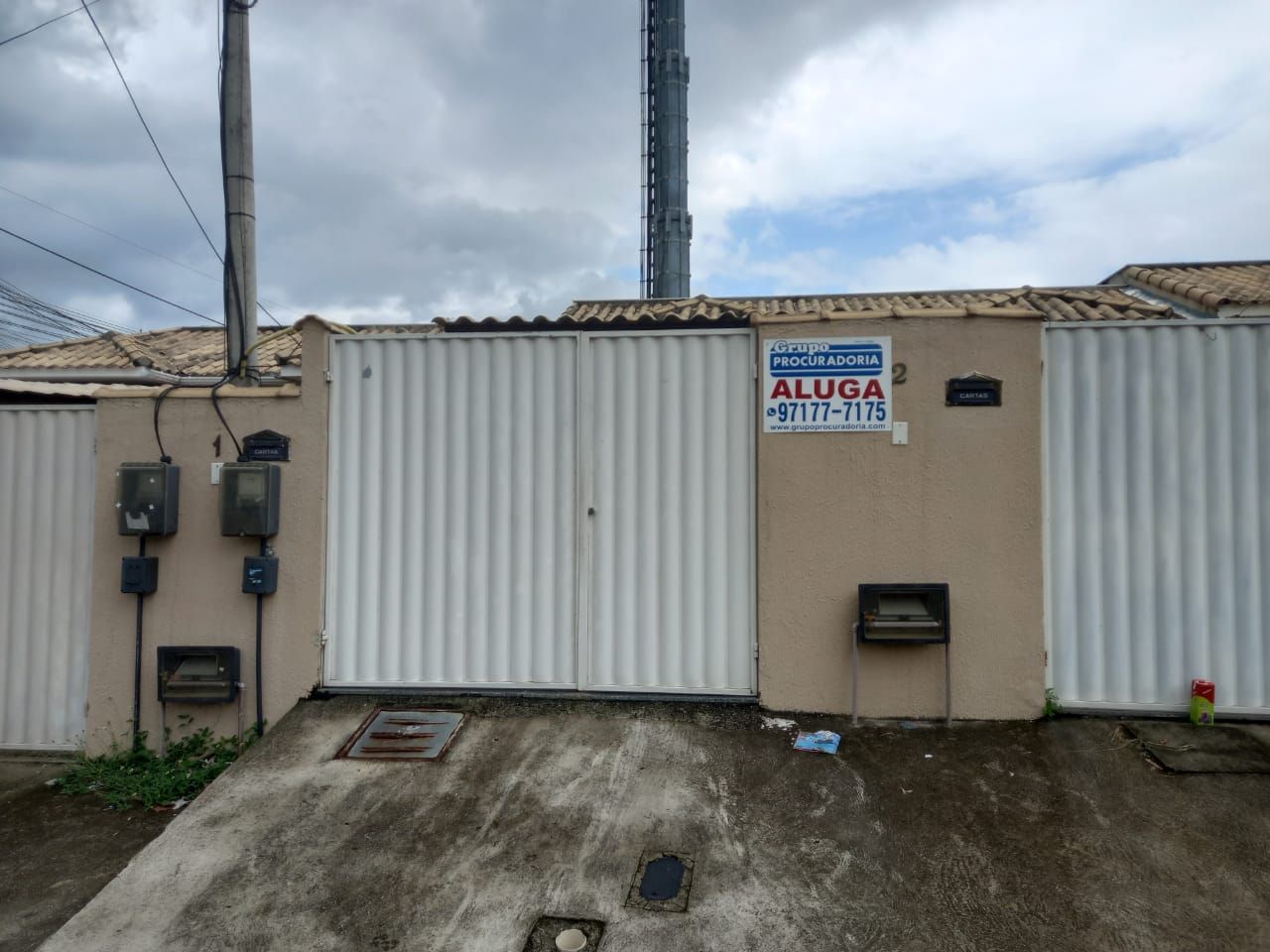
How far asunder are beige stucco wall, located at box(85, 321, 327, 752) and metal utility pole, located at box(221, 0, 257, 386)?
0.90m

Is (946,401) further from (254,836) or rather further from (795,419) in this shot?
(254,836)

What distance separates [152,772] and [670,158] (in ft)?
47.6

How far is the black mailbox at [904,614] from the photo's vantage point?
4215mm

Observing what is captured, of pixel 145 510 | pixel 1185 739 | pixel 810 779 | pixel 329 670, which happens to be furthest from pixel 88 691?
pixel 1185 739

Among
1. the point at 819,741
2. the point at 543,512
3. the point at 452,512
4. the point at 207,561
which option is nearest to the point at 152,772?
the point at 207,561

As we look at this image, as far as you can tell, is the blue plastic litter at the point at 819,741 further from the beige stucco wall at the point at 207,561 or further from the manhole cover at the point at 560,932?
the beige stucco wall at the point at 207,561

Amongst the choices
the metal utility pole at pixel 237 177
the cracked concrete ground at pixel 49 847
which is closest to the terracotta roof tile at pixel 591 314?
the metal utility pole at pixel 237 177

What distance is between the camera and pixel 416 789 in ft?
12.5

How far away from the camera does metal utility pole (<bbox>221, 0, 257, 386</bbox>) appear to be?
18.0 ft

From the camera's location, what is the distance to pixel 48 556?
16.1 feet

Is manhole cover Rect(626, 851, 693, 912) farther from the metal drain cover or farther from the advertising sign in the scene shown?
the advertising sign

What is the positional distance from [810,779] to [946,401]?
7.59 feet

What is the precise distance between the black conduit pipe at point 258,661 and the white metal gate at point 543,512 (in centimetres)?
41

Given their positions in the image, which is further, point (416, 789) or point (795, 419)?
point (795, 419)
